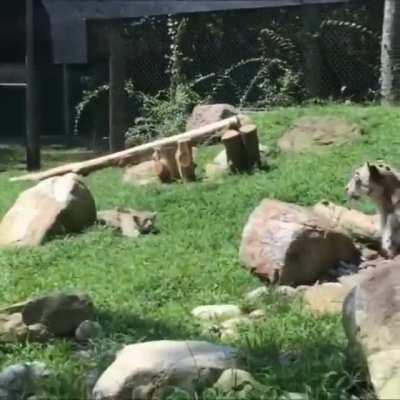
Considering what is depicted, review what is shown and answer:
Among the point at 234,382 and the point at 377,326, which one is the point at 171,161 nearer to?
the point at 377,326

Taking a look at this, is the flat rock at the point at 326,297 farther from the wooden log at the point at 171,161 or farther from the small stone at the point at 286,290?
the wooden log at the point at 171,161

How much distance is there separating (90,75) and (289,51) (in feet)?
9.29

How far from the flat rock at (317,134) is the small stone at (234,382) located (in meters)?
5.85

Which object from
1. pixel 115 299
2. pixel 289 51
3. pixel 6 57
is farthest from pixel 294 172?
pixel 6 57

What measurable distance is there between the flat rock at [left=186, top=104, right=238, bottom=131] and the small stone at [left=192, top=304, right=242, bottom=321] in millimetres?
5113

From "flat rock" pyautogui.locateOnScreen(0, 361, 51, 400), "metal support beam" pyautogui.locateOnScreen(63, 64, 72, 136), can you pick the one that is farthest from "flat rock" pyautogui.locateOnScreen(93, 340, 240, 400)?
"metal support beam" pyautogui.locateOnScreen(63, 64, 72, 136)

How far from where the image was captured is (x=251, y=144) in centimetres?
940

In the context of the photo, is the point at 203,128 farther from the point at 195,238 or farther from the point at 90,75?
the point at 90,75

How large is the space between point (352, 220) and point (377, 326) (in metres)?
3.17

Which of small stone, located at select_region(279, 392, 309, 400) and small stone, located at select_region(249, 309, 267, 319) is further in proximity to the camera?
small stone, located at select_region(249, 309, 267, 319)

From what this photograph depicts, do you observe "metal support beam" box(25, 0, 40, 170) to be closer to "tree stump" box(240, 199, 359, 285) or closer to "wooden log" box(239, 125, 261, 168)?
"wooden log" box(239, 125, 261, 168)

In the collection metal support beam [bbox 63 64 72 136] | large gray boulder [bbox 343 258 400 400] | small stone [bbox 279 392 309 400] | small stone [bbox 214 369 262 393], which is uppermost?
large gray boulder [bbox 343 258 400 400]

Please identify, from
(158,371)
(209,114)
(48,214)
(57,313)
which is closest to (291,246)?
(57,313)

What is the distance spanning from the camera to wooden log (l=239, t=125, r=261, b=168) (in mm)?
9281
